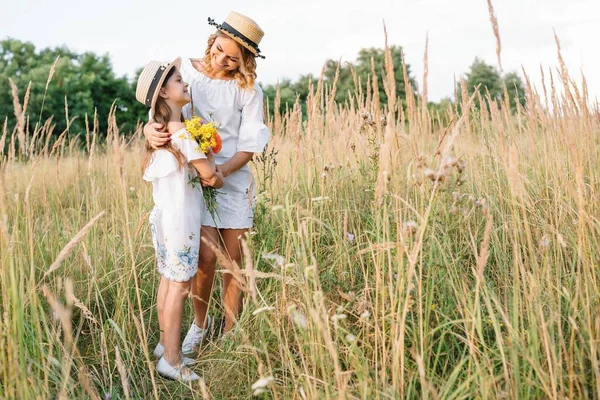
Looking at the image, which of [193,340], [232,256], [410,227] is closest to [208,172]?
[232,256]

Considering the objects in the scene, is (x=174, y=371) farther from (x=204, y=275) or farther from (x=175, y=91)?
(x=175, y=91)

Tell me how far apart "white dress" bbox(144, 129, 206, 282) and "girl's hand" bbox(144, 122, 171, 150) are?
0.03 m

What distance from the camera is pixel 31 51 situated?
19656 mm

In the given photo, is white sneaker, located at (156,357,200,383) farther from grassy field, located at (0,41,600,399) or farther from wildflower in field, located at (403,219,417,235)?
wildflower in field, located at (403,219,417,235)

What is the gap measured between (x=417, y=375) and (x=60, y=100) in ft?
53.8

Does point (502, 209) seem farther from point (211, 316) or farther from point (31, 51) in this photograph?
point (31, 51)

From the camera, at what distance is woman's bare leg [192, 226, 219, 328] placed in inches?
90.1

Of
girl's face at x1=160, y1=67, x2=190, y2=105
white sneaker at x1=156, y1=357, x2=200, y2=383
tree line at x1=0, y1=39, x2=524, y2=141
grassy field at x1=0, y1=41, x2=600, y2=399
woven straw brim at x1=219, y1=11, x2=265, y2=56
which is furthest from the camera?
tree line at x1=0, y1=39, x2=524, y2=141

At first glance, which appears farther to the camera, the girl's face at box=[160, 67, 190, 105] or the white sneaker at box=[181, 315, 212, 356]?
the white sneaker at box=[181, 315, 212, 356]

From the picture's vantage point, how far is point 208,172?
2.07 metres

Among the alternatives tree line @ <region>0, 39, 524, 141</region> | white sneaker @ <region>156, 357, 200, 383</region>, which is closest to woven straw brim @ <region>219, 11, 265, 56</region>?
white sneaker @ <region>156, 357, 200, 383</region>

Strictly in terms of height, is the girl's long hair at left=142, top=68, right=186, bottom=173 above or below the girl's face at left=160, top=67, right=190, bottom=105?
below

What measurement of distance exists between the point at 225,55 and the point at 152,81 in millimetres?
369

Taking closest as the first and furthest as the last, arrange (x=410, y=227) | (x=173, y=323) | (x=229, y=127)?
(x=410, y=227), (x=173, y=323), (x=229, y=127)
